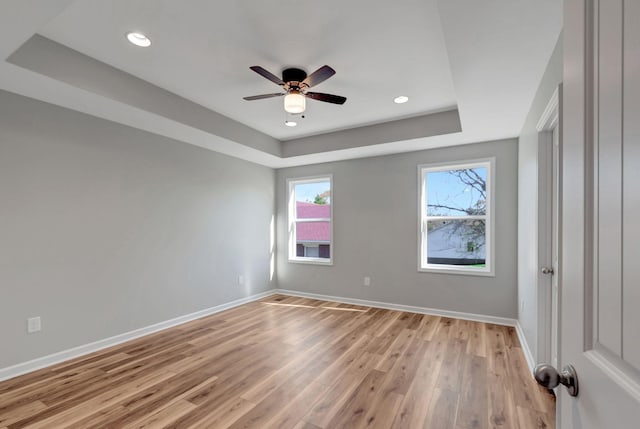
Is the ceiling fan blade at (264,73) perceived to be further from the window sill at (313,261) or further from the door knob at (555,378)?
the window sill at (313,261)

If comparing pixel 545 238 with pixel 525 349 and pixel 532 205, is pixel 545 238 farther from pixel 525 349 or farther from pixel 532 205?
pixel 525 349

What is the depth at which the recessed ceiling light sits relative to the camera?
225 centimetres

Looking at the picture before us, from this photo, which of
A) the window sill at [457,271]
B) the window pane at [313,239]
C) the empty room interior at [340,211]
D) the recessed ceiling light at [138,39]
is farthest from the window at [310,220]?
the recessed ceiling light at [138,39]

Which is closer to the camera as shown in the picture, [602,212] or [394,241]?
[602,212]

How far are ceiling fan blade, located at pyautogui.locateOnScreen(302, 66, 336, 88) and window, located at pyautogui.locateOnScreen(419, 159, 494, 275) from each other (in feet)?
8.26

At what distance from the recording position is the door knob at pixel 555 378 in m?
0.69

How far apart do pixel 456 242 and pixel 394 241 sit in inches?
34.4

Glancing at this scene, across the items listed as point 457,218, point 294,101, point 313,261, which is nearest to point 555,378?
point 294,101

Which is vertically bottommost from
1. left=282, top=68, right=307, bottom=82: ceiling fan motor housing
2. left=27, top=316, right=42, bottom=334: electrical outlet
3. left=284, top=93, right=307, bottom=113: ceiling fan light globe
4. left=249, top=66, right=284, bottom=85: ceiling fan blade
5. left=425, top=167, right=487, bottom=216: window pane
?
left=27, top=316, right=42, bottom=334: electrical outlet

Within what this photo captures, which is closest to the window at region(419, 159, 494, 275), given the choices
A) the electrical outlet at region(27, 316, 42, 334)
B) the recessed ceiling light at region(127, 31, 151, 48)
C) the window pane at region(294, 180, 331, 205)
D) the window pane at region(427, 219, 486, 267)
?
the window pane at region(427, 219, 486, 267)

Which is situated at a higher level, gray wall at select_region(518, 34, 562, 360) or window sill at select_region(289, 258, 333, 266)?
gray wall at select_region(518, 34, 562, 360)

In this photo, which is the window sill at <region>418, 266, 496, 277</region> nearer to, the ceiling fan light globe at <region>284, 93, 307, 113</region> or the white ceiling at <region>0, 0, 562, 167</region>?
the white ceiling at <region>0, 0, 562, 167</region>

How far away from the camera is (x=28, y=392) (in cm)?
235

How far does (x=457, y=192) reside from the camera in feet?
14.3
